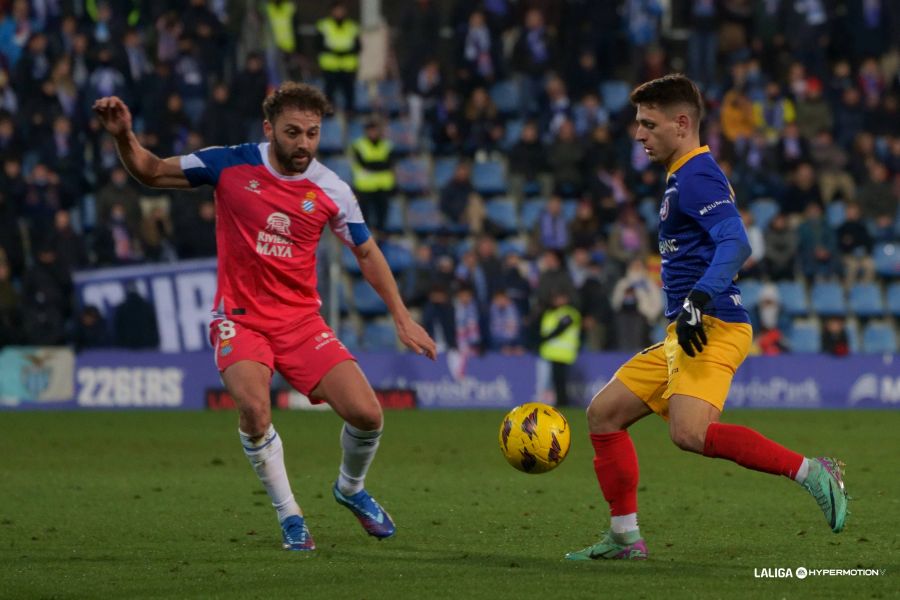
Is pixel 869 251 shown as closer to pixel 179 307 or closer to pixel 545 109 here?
pixel 545 109

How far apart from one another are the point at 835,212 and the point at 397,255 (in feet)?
22.3

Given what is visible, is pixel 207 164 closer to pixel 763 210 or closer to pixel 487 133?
pixel 487 133

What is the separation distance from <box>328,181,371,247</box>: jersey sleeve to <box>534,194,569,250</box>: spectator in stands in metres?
14.4

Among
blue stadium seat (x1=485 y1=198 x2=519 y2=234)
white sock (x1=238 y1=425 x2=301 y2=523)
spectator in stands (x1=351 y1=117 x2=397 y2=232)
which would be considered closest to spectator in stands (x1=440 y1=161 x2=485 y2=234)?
blue stadium seat (x1=485 y1=198 x2=519 y2=234)

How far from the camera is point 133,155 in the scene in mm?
8117

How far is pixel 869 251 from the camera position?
2344 centimetres

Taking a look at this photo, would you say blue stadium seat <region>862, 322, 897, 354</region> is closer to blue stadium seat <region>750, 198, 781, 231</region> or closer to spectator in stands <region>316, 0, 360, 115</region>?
blue stadium seat <region>750, 198, 781, 231</region>

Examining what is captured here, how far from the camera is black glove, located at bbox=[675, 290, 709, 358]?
23.1 feet

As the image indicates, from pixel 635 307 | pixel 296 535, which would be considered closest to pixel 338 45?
pixel 635 307

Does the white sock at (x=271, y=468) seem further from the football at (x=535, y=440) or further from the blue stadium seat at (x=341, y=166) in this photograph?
the blue stadium seat at (x=341, y=166)

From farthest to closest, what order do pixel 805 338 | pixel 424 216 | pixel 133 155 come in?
1. pixel 424 216
2. pixel 805 338
3. pixel 133 155

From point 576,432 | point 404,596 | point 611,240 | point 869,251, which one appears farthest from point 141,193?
point 404,596

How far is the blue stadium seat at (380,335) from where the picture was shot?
22781 millimetres

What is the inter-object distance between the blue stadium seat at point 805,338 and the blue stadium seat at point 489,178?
5.10 m
